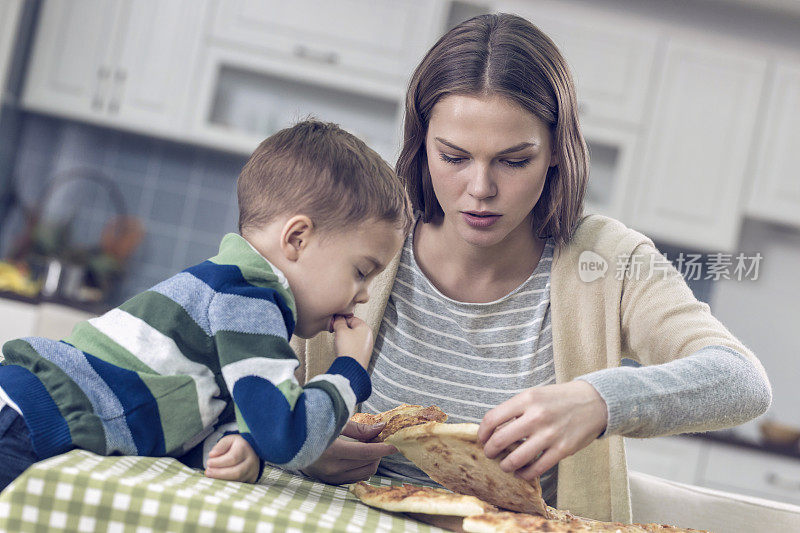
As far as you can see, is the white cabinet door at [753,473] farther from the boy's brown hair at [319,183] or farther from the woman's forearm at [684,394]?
the boy's brown hair at [319,183]

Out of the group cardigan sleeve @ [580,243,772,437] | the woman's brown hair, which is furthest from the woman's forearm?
the woman's brown hair

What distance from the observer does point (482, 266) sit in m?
1.44

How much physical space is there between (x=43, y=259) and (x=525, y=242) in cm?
250

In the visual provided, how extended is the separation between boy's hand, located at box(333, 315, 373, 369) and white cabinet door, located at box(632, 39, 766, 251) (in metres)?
2.60

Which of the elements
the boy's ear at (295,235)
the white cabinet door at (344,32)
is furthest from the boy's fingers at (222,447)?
the white cabinet door at (344,32)

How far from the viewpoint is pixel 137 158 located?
3594 mm

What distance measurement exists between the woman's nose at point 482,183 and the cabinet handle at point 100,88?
260 cm

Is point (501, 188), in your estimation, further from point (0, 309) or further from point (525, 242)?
point (0, 309)

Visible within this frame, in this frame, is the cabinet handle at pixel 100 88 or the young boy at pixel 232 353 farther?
the cabinet handle at pixel 100 88

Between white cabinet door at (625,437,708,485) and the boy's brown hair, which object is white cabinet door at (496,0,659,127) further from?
the boy's brown hair

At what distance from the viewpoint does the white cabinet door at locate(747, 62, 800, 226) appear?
326 centimetres

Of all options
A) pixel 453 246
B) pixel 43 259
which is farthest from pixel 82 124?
pixel 453 246

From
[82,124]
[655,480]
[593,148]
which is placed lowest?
[655,480]

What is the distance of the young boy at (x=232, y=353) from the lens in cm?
76
